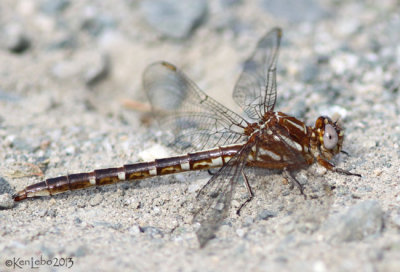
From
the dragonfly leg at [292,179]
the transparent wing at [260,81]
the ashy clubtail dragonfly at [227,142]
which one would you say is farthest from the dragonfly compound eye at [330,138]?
the transparent wing at [260,81]

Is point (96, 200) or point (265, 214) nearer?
point (265, 214)

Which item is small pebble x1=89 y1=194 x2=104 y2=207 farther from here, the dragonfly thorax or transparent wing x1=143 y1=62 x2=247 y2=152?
the dragonfly thorax

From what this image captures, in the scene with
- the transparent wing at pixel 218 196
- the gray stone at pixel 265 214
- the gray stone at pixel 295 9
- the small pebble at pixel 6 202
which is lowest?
the gray stone at pixel 265 214

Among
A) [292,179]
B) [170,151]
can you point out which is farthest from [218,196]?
[170,151]

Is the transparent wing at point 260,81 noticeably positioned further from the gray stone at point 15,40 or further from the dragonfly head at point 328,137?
the gray stone at point 15,40

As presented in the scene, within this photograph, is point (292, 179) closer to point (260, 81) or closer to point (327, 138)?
point (327, 138)

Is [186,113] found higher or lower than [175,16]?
lower

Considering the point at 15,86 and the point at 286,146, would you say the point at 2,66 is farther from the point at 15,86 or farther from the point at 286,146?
the point at 286,146
